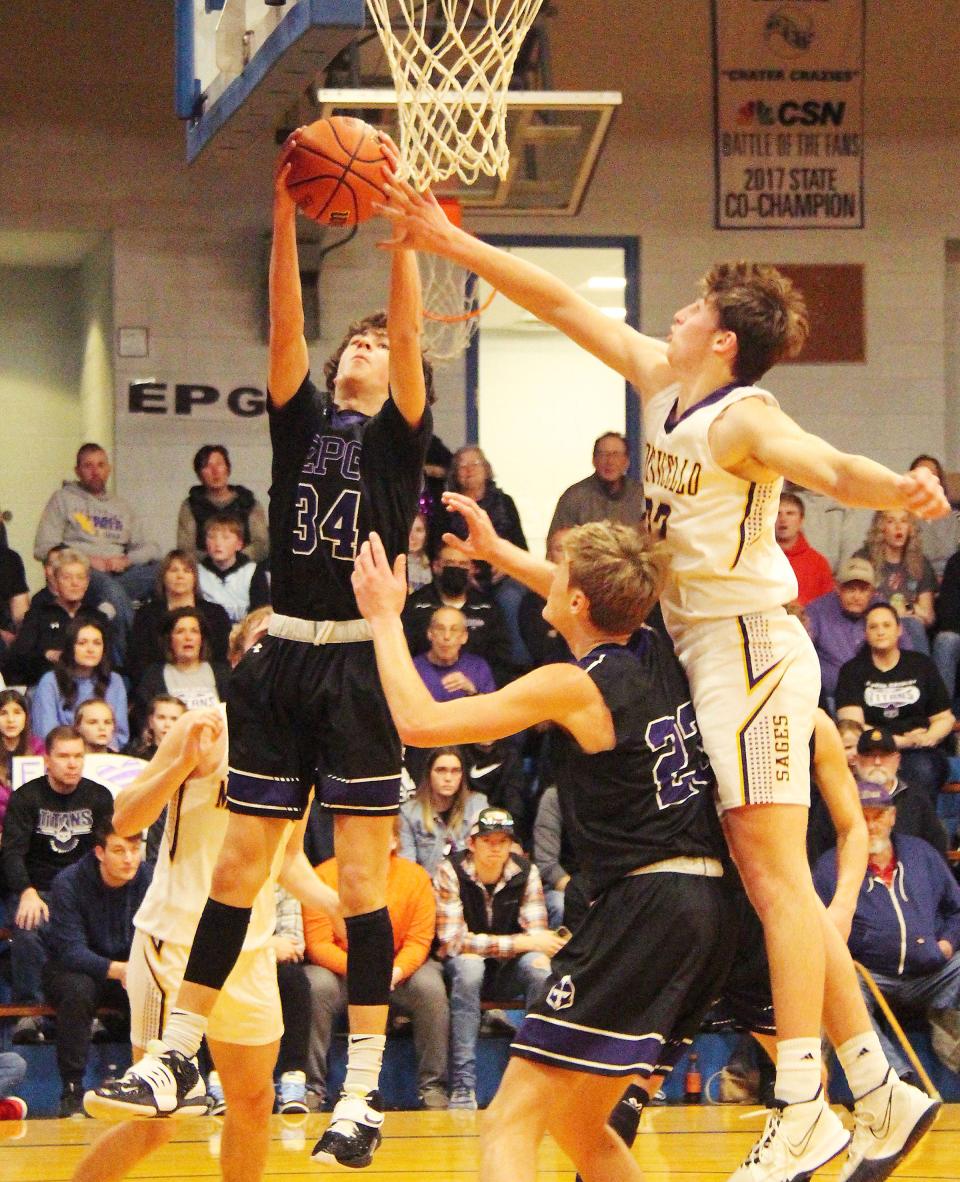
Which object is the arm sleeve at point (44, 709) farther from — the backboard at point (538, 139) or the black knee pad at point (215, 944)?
the black knee pad at point (215, 944)

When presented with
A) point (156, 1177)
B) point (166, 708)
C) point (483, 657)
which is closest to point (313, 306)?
point (483, 657)

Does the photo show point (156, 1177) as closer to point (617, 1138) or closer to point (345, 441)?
point (617, 1138)

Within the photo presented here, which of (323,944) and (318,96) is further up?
(318,96)

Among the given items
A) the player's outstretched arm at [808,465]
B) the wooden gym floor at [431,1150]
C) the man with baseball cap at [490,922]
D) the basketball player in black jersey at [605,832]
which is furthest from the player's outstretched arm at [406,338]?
the man with baseball cap at [490,922]

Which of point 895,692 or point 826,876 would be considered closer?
point 826,876

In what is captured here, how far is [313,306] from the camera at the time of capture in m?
13.8

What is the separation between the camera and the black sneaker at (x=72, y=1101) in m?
8.54

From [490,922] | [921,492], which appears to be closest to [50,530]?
[490,922]

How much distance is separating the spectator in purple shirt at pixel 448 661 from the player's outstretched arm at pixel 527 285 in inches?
207

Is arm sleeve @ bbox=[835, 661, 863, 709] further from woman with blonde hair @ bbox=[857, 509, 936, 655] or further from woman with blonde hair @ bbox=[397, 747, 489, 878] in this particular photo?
woman with blonde hair @ bbox=[397, 747, 489, 878]

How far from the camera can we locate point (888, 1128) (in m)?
4.95

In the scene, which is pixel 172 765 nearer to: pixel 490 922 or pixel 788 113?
pixel 490 922

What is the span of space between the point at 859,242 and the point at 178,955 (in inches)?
404

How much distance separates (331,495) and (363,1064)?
156 cm
